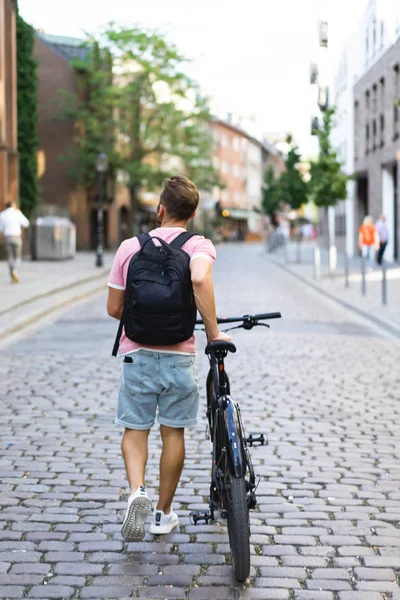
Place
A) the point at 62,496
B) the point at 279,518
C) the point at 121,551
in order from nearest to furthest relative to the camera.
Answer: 1. the point at 121,551
2. the point at 279,518
3. the point at 62,496

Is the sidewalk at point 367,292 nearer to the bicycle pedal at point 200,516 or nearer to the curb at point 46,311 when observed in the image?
the curb at point 46,311

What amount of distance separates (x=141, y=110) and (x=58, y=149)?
5.58m

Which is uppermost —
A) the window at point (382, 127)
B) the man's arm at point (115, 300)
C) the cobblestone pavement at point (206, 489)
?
the window at point (382, 127)

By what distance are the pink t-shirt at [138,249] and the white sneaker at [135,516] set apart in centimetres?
64

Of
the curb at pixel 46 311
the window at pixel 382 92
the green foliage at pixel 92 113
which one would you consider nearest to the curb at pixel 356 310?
the curb at pixel 46 311

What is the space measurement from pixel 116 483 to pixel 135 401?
132 cm

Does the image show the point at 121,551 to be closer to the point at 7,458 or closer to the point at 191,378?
the point at 191,378

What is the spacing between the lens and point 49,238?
36.3m

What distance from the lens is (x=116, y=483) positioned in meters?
5.66

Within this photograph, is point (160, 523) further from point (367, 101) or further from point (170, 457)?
point (367, 101)

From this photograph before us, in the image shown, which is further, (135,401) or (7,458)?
(7,458)

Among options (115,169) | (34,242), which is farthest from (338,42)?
(34,242)

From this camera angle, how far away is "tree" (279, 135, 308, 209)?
153 feet

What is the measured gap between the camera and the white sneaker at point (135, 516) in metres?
4.29
